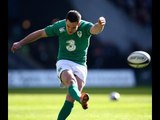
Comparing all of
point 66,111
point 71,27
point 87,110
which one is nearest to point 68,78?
point 66,111

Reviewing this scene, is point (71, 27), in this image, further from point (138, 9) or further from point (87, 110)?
point (138, 9)

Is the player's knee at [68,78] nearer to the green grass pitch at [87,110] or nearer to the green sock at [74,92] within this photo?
the green sock at [74,92]

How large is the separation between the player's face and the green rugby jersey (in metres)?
0.09

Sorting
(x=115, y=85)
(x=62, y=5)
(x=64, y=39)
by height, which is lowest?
(x=115, y=85)

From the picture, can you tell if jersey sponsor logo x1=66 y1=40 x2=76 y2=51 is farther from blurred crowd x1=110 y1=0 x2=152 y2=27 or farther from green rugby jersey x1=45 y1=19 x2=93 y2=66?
blurred crowd x1=110 y1=0 x2=152 y2=27

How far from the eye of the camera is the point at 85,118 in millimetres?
12875

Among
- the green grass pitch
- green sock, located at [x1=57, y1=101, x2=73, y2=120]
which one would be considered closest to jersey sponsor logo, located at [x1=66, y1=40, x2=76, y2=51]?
green sock, located at [x1=57, y1=101, x2=73, y2=120]

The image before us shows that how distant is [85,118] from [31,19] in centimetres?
2201

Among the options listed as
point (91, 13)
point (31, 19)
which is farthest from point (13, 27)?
point (91, 13)

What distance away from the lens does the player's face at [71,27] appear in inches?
416

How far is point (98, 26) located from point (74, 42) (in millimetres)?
673
